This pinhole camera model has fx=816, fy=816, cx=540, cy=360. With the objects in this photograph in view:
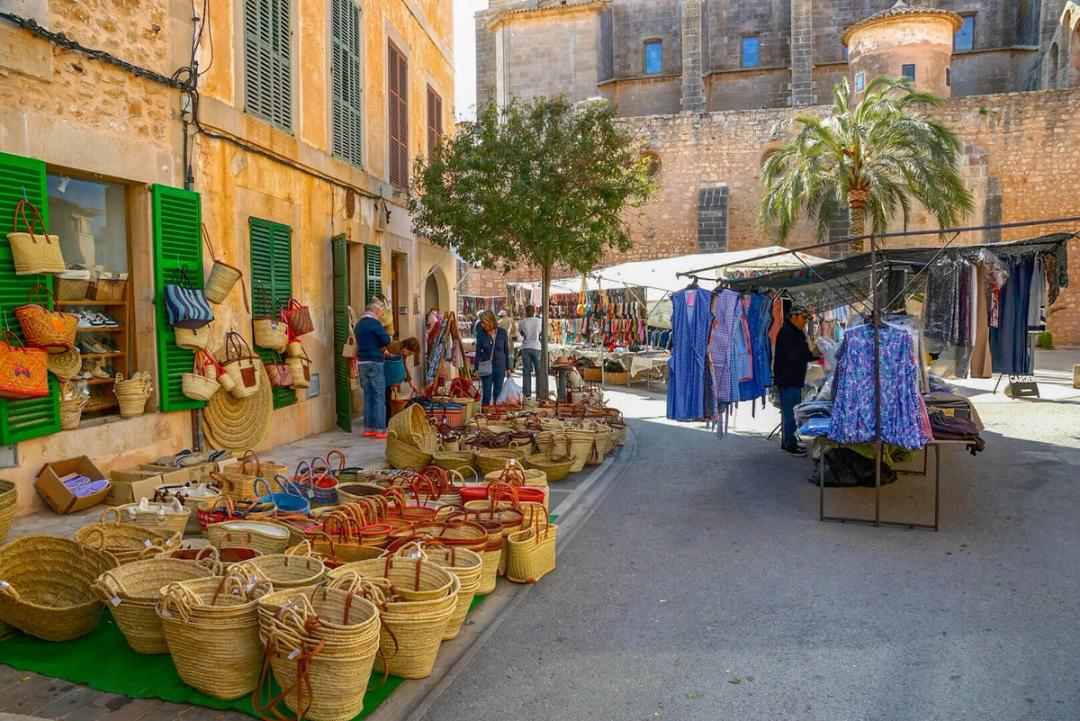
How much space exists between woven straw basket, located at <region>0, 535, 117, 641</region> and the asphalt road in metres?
1.82

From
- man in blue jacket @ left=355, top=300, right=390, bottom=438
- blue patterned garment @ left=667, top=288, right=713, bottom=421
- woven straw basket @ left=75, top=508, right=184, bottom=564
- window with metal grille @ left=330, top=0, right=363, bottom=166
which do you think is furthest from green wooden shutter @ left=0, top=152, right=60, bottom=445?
blue patterned garment @ left=667, top=288, right=713, bottom=421

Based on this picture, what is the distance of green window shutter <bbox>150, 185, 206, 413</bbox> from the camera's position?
22.8ft

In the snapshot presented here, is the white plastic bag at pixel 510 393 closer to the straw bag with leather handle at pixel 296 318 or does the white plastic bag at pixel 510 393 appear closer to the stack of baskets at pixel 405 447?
the straw bag with leather handle at pixel 296 318

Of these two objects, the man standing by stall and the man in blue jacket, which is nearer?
the man standing by stall

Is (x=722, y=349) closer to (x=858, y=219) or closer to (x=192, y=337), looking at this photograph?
A: (x=192, y=337)

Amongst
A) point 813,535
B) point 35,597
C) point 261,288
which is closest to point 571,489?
point 813,535

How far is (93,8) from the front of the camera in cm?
632

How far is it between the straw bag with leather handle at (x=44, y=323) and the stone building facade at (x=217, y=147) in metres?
0.16

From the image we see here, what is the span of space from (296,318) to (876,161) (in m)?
14.9

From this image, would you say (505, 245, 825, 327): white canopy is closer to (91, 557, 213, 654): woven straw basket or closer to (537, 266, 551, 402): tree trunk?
(537, 266, 551, 402): tree trunk

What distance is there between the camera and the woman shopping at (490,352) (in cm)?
1277

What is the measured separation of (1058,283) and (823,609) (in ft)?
18.4

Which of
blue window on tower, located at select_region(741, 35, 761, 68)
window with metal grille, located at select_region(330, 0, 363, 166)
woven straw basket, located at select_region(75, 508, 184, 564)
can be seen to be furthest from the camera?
blue window on tower, located at select_region(741, 35, 761, 68)

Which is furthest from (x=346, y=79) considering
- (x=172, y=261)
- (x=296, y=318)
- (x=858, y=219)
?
(x=858, y=219)
